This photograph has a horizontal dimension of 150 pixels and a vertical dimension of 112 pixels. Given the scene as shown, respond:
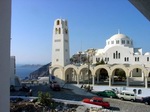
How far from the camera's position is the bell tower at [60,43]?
31.3 meters

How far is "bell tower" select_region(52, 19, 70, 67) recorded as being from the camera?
3128cm

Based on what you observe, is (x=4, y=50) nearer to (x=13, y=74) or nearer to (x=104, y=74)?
(x=13, y=74)

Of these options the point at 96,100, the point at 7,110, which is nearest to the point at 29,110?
the point at 96,100

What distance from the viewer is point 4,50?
1.65m

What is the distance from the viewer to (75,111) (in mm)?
15812

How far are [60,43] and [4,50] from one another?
29728mm

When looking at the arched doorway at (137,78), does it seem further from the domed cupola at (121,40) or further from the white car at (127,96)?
the white car at (127,96)

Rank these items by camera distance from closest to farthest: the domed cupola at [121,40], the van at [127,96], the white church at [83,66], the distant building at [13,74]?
the van at [127,96], the distant building at [13,74], the white church at [83,66], the domed cupola at [121,40]

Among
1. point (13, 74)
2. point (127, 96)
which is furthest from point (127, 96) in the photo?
point (13, 74)

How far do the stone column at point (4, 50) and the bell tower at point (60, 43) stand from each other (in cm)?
2950

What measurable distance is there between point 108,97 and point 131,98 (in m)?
2.36

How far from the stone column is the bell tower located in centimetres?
2950

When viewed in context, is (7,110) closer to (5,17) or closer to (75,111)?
(5,17)

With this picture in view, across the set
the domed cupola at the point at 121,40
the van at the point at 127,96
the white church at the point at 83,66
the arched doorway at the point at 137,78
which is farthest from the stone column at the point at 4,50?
the domed cupola at the point at 121,40
